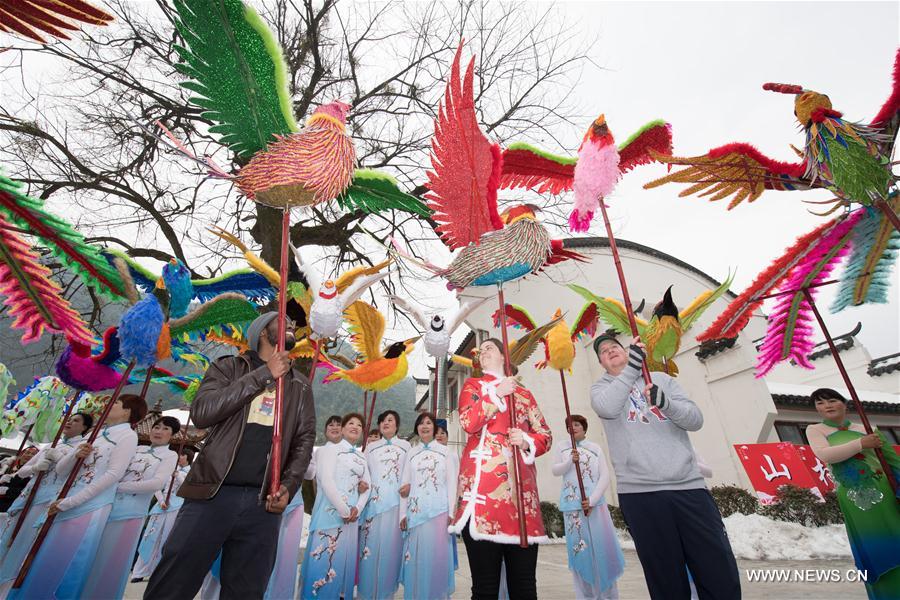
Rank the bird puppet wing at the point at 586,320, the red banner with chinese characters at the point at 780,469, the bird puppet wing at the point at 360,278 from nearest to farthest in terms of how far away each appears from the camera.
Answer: the bird puppet wing at the point at 360,278
the bird puppet wing at the point at 586,320
the red banner with chinese characters at the point at 780,469

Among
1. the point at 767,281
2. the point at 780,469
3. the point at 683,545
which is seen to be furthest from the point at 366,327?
the point at 780,469

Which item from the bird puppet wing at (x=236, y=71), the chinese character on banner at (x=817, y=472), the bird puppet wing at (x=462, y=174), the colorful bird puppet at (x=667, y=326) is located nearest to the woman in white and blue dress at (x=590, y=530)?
the colorful bird puppet at (x=667, y=326)

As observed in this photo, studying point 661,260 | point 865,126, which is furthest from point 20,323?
point 661,260

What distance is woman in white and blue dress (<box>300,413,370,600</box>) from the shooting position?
3.58m

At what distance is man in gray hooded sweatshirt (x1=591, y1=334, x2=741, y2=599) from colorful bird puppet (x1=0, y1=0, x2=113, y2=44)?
2.69 meters

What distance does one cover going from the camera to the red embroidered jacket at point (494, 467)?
1972mm

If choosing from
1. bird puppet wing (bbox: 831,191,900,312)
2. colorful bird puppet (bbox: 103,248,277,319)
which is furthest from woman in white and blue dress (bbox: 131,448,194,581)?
bird puppet wing (bbox: 831,191,900,312)

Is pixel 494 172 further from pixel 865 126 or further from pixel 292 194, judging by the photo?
pixel 865 126

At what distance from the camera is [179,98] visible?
22.5 feet

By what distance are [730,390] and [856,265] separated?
670 centimetres

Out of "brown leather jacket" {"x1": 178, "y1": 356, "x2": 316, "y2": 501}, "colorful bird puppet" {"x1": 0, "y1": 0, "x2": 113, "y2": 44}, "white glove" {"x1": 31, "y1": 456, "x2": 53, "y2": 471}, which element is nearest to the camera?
"colorful bird puppet" {"x1": 0, "y1": 0, "x2": 113, "y2": 44}

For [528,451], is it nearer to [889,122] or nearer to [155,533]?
[889,122]

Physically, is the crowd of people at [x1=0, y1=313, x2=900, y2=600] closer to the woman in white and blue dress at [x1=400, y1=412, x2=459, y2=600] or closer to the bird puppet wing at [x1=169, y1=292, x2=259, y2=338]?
the woman in white and blue dress at [x1=400, y1=412, x2=459, y2=600]

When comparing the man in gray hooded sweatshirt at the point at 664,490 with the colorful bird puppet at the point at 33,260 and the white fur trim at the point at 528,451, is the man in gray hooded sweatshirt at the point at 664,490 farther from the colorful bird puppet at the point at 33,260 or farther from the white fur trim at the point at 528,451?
A: the colorful bird puppet at the point at 33,260
